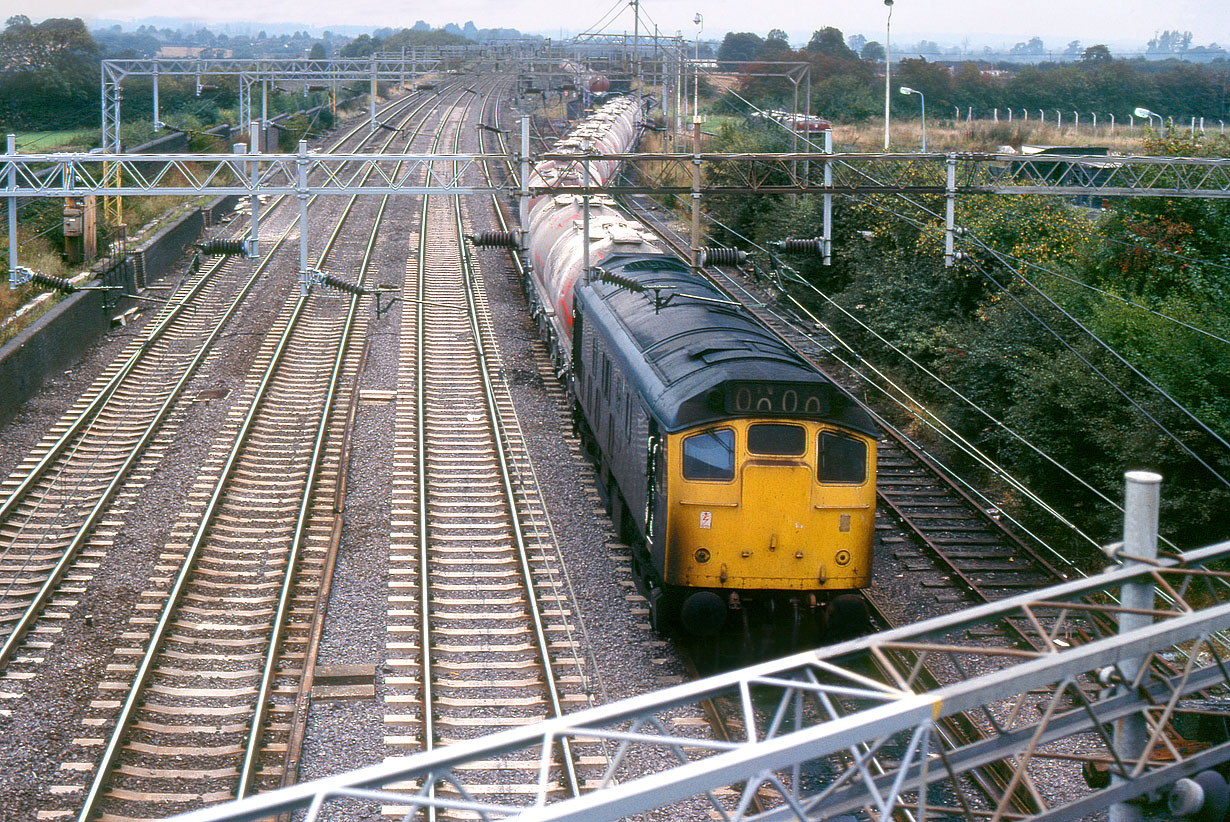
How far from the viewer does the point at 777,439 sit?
1262cm

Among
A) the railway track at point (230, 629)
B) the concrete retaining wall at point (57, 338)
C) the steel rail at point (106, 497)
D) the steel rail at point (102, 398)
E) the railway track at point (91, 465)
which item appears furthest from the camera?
the concrete retaining wall at point (57, 338)

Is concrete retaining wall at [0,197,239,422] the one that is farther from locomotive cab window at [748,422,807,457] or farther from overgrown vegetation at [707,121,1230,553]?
overgrown vegetation at [707,121,1230,553]

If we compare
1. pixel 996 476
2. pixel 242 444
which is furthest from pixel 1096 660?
pixel 242 444

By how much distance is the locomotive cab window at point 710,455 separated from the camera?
12.5 meters

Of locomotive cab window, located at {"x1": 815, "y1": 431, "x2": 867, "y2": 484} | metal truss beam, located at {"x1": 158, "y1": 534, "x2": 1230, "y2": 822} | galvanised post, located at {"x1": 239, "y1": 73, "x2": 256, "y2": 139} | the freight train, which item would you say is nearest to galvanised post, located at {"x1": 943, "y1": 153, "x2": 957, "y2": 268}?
the freight train

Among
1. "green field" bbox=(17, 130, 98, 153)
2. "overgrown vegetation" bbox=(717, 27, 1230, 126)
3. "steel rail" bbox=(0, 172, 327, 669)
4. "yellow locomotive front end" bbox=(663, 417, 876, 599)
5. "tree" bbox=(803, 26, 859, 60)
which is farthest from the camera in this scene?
"tree" bbox=(803, 26, 859, 60)

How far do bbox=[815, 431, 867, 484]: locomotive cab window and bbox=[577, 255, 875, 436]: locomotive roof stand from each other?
0.55 feet

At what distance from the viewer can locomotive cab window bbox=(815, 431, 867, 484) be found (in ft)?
41.4

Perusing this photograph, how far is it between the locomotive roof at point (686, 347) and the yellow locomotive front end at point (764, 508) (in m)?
0.27

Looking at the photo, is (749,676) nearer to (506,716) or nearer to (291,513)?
(506,716)

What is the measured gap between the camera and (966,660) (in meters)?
13.7

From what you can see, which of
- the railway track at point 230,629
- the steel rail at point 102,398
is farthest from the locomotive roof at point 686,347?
the steel rail at point 102,398

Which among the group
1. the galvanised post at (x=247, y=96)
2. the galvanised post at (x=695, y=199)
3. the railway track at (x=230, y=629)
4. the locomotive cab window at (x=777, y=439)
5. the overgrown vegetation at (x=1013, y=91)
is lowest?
the railway track at (x=230, y=629)

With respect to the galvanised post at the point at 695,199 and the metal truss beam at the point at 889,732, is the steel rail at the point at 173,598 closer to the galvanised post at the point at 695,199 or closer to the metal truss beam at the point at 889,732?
the metal truss beam at the point at 889,732
